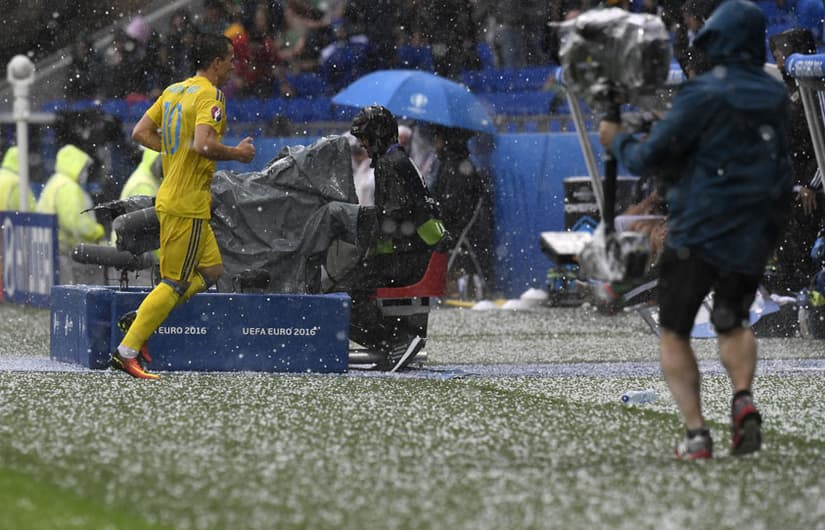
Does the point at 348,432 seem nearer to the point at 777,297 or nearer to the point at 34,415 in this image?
the point at 34,415

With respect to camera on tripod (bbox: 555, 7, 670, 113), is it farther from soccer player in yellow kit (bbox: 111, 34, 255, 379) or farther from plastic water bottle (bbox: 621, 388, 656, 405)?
soccer player in yellow kit (bbox: 111, 34, 255, 379)

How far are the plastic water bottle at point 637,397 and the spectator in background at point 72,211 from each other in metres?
8.43

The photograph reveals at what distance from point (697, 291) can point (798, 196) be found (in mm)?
6762

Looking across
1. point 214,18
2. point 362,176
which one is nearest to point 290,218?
point 362,176

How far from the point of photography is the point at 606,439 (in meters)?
6.89

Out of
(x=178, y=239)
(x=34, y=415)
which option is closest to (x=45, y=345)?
(x=178, y=239)

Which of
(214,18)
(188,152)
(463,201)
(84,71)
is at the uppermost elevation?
(214,18)

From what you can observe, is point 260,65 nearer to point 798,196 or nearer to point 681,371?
point 798,196

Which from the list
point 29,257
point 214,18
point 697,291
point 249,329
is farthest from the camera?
point 214,18

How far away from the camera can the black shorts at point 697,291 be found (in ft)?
21.0

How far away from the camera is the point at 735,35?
21.2ft

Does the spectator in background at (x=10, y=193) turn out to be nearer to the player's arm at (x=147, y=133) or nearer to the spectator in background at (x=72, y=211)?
the spectator in background at (x=72, y=211)

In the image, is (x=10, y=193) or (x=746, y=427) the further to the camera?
(x=10, y=193)

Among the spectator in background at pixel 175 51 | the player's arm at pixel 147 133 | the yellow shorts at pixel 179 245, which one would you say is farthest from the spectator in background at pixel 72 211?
the yellow shorts at pixel 179 245
